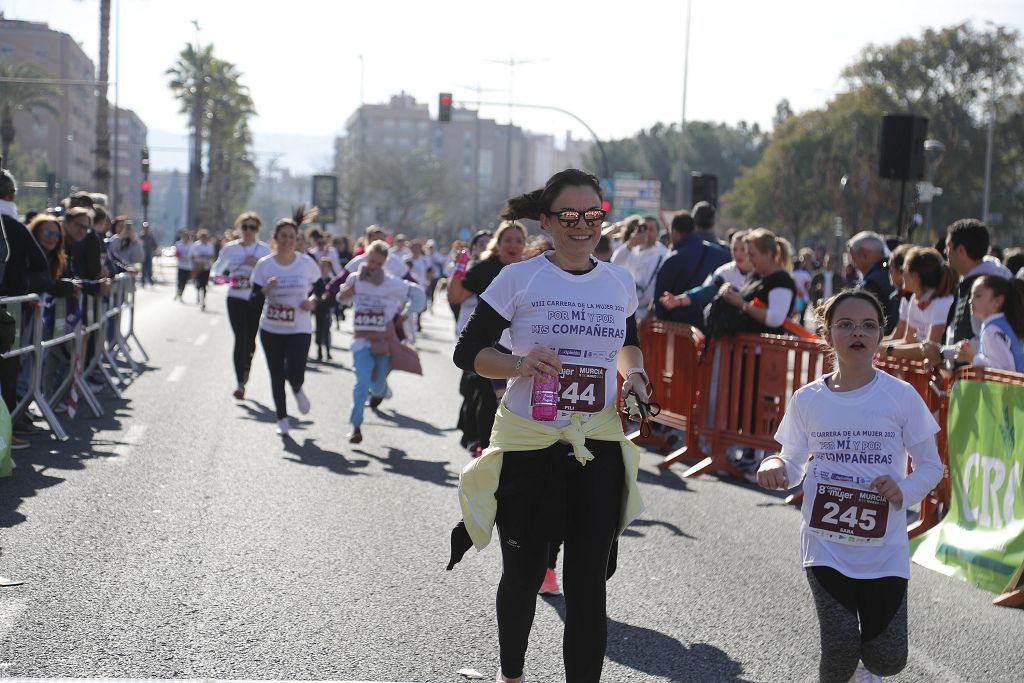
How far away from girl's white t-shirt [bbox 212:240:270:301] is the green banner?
8.04 m

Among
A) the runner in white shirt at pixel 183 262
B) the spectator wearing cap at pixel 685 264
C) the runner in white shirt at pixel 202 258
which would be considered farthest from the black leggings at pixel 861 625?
the runner in white shirt at pixel 183 262

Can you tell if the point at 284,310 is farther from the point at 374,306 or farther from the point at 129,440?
the point at 129,440

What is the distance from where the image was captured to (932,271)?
8.63 meters

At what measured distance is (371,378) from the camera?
11.9 m

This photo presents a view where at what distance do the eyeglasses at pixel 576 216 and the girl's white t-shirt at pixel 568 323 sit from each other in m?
0.15

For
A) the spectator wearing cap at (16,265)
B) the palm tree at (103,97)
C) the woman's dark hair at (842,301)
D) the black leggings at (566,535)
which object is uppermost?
the palm tree at (103,97)

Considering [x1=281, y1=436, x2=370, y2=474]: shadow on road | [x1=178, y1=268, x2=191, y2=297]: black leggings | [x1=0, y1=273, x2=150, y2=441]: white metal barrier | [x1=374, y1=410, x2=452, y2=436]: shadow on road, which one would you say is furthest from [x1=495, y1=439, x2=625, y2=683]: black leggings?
[x1=178, y1=268, x2=191, y2=297]: black leggings

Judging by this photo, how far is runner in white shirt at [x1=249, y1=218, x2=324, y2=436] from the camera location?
11.7 metres

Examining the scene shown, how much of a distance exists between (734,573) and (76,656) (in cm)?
344

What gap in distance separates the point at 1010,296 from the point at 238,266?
911cm

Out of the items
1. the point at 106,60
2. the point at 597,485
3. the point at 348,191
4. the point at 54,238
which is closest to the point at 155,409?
the point at 54,238

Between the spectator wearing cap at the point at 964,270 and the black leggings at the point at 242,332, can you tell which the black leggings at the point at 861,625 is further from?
the black leggings at the point at 242,332

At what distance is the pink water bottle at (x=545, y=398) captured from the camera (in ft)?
13.6

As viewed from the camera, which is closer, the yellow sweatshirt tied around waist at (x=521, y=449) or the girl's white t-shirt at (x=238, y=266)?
the yellow sweatshirt tied around waist at (x=521, y=449)
